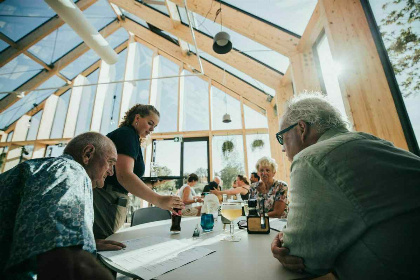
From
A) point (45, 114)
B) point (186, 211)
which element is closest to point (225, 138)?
point (186, 211)

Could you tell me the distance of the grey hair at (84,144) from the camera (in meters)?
0.87

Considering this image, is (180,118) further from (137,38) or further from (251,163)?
(137,38)

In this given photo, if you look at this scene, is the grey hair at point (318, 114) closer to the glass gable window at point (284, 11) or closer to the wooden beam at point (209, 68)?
the glass gable window at point (284, 11)

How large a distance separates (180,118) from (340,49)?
20.6 ft

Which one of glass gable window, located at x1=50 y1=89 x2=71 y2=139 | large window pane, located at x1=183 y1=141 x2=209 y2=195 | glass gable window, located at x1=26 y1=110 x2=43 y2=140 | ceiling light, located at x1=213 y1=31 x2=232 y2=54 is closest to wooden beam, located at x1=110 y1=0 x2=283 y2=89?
ceiling light, located at x1=213 y1=31 x2=232 y2=54

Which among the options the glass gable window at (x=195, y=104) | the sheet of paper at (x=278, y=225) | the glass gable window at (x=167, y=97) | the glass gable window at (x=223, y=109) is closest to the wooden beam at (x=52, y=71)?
the glass gable window at (x=167, y=97)

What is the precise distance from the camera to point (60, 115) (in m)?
9.30

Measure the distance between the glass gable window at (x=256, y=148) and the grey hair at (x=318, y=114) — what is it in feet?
19.8

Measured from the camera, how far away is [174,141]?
7598 mm

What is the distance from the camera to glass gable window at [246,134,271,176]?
699 cm

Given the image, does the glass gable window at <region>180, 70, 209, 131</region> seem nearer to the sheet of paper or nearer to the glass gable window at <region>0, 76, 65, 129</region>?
the glass gable window at <region>0, 76, 65, 129</region>

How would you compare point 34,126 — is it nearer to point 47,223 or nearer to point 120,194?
point 120,194

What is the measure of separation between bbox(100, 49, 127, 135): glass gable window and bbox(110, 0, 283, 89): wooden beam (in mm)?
3215

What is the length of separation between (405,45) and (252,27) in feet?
8.28
